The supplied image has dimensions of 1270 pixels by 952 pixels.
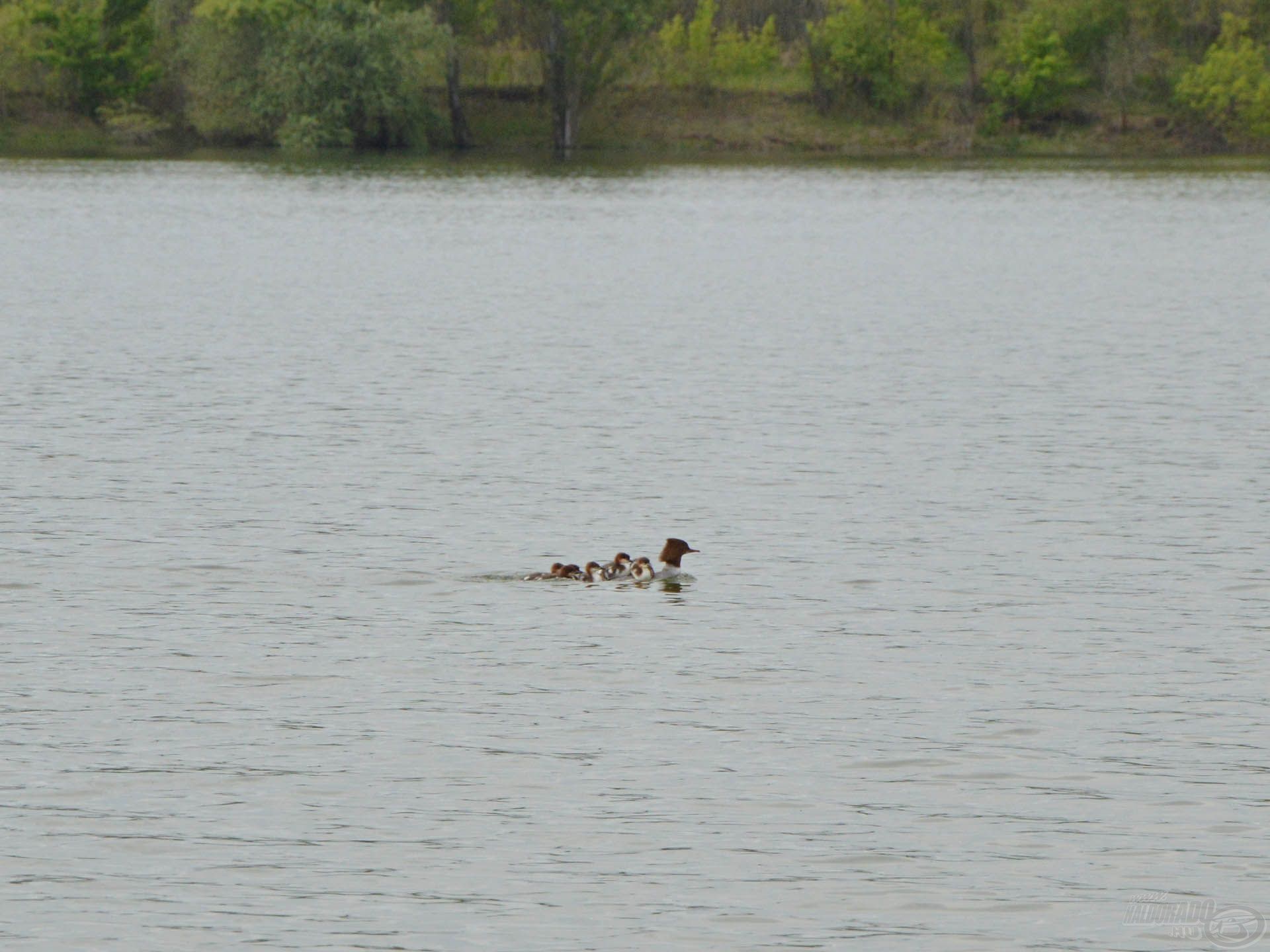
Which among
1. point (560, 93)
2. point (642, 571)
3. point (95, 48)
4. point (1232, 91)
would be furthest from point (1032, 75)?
point (642, 571)

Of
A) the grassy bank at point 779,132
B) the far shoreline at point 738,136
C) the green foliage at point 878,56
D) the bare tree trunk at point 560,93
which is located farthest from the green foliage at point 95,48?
the green foliage at point 878,56

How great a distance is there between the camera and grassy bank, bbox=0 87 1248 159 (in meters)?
135

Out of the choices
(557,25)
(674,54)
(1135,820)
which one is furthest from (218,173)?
(1135,820)

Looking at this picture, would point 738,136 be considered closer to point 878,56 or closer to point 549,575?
point 878,56

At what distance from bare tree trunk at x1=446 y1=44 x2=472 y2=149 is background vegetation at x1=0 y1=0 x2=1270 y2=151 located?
141 mm

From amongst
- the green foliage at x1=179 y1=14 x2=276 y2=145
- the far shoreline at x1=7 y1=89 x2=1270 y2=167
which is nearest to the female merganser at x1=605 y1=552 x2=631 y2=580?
the green foliage at x1=179 y1=14 x2=276 y2=145

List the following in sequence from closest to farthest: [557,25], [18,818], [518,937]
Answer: [518,937] → [18,818] → [557,25]

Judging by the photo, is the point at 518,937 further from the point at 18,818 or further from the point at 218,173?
the point at 218,173

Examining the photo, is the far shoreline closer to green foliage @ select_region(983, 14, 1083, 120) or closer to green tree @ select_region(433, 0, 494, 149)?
green tree @ select_region(433, 0, 494, 149)

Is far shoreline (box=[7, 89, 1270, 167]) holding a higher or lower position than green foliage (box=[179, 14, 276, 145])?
lower

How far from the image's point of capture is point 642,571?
61.9ft

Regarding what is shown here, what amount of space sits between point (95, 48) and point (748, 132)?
145 ft

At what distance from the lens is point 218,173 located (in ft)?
340

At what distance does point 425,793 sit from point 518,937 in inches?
92.7
